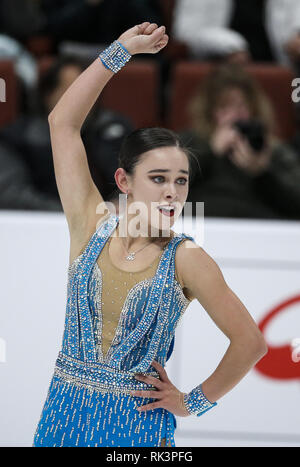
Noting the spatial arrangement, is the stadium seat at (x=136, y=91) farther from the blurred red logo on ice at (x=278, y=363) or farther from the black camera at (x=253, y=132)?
the blurred red logo on ice at (x=278, y=363)

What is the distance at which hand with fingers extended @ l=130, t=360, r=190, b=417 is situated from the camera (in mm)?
2035

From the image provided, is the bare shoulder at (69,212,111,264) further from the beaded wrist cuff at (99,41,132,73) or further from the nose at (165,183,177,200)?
the beaded wrist cuff at (99,41,132,73)

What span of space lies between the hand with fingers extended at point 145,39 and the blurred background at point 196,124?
32 cm

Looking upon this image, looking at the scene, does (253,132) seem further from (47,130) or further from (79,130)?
(79,130)

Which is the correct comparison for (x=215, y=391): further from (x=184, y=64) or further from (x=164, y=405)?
(x=184, y=64)

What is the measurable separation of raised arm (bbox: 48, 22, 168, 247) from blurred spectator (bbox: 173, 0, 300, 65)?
290 centimetres

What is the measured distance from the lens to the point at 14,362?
3.24m

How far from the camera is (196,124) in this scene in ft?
13.3

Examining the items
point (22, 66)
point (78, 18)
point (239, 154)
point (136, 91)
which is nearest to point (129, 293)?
point (239, 154)

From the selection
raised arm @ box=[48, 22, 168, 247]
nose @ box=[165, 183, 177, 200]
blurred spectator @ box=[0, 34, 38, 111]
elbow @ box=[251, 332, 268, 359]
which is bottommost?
elbow @ box=[251, 332, 268, 359]

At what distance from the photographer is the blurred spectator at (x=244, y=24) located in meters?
4.84

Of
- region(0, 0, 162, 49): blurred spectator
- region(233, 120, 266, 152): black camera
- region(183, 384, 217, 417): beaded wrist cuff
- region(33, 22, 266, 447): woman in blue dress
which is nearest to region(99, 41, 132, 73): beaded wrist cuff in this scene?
region(33, 22, 266, 447): woman in blue dress

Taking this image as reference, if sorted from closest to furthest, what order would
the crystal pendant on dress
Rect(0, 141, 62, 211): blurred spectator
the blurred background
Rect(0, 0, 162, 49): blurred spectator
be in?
the crystal pendant on dress
the blurred background
Rect(0, 141, 62, 211): blurred spectator
Rect(0, 0, 162, 49): blurred spectator

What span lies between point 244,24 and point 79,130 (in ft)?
10.6
